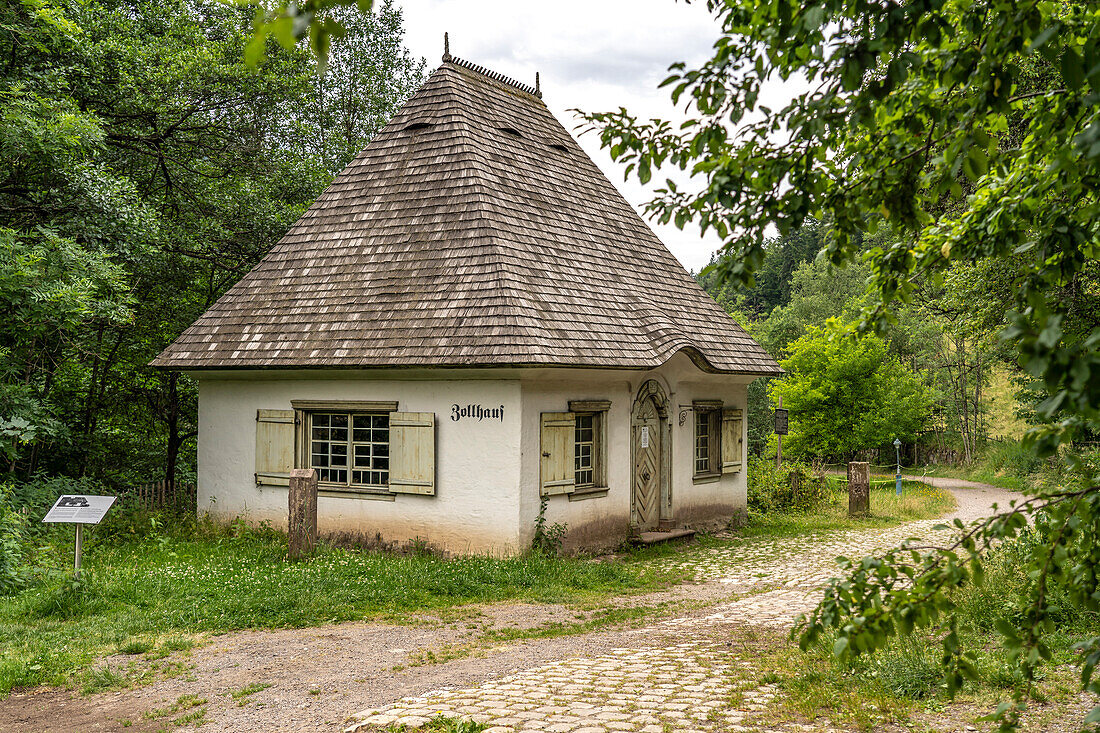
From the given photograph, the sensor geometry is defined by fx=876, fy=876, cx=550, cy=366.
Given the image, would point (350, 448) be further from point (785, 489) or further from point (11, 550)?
point (785, 489)

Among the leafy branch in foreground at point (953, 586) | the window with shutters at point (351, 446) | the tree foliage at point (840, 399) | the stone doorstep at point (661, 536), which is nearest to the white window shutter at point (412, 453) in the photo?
the window with shutters at point (351, 446)

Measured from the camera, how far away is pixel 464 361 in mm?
11734

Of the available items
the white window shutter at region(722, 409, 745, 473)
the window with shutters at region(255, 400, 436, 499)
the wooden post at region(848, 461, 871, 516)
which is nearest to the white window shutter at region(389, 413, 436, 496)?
the window with shutters at region(255, 400, 436, 499)

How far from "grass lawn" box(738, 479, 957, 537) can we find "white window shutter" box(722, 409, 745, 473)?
123 cm

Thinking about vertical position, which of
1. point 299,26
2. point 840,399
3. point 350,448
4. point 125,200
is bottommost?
point 350,448

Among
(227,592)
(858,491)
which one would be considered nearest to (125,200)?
(227,592)

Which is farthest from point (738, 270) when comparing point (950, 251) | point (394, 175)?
point (394, 175)

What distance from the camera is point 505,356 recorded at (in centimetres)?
1154

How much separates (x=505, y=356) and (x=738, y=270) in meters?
8.16

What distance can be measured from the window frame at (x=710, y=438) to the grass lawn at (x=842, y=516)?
1270 mm

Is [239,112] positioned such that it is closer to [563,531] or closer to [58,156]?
[58,156]

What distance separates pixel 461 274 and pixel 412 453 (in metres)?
2.71

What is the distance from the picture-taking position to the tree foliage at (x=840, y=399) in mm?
28828

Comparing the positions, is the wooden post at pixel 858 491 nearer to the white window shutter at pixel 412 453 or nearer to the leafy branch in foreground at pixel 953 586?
the white window shutter at pixel 412 453
